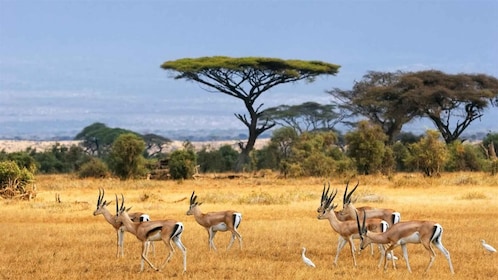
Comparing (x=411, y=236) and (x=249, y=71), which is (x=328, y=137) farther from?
(x=411, y=236)

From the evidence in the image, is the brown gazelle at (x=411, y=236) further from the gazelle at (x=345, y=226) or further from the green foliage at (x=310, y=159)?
the green foliage at (x=310, y=159)

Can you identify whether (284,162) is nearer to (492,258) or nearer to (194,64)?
(194,64)

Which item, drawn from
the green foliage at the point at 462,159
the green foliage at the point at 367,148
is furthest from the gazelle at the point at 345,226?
the green foliage at the point at 462,159

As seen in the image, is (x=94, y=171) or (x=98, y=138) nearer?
(x=94, y=171)

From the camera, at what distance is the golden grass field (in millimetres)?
11078

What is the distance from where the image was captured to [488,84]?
46.0 metres

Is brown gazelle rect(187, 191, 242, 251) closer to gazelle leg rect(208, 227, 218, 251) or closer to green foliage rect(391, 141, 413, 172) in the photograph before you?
gazelle leg rect(208, 227, 218, 251)

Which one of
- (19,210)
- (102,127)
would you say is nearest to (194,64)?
(19,210)

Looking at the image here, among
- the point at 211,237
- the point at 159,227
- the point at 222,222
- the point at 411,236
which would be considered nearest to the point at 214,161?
the point at 222,222

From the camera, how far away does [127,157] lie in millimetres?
35562

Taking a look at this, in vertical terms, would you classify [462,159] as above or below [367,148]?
below

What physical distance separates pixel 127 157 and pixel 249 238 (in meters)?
21.6

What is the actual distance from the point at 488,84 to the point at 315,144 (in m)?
14.1

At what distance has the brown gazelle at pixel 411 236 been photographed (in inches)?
430
